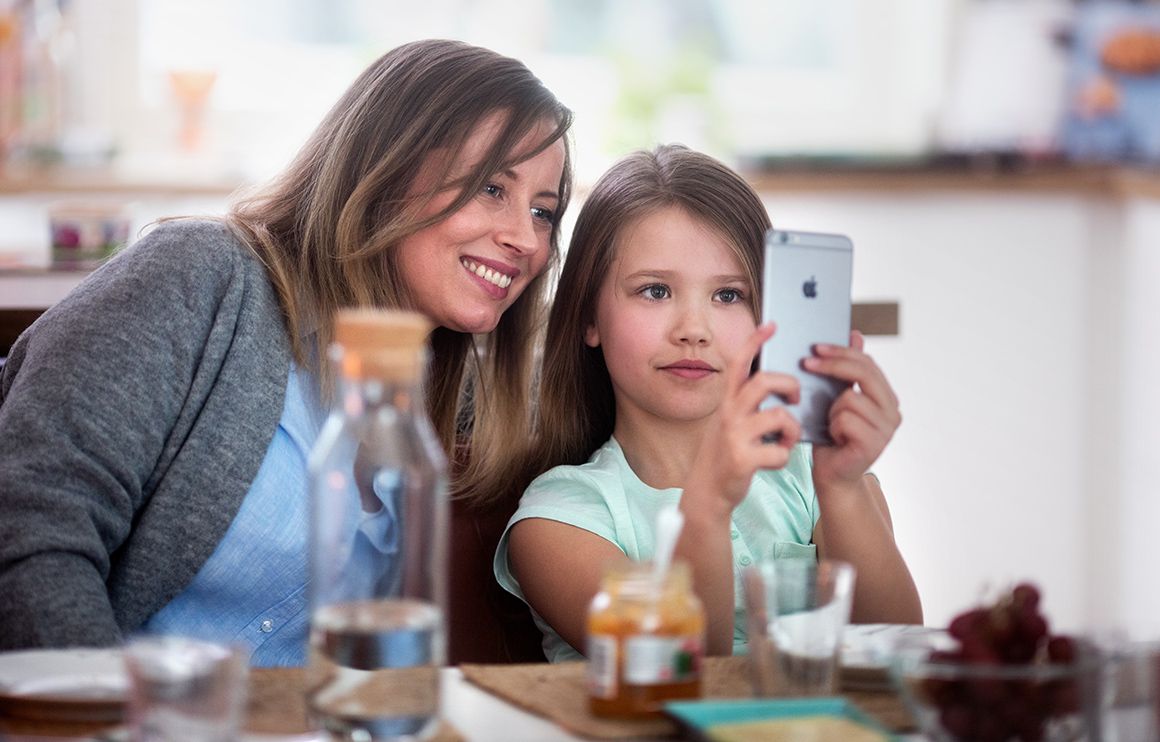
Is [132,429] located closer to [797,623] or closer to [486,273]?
[486,273]

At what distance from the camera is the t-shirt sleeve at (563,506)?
1.46m

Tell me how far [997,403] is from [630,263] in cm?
239

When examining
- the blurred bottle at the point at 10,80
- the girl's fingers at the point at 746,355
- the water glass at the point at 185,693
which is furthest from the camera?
the blurred bottle at the point at 10,80

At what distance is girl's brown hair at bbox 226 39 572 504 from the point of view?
1511 mm

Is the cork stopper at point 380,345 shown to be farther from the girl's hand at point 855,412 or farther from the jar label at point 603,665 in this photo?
the girl's hand at point 855,412

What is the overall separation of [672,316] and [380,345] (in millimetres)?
717

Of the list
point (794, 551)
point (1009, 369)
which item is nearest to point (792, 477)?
point (794, 551)

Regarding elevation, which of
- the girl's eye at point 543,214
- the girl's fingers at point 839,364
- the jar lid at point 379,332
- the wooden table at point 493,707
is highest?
the girl's eye at point 543,214

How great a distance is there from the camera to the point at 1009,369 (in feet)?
12.2

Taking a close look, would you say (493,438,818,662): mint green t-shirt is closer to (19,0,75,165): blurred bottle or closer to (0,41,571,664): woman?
(0,41,571,664): woman

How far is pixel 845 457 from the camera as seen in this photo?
1300 mm

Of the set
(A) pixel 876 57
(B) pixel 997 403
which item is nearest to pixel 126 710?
(B) pixel 997 403

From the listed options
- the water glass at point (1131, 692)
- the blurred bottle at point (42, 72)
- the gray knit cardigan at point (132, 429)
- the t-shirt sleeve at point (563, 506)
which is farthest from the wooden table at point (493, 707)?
the blurred bottle at point (42, 72)

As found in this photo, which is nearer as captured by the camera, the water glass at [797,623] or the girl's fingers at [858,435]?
the water glass at [797,623]
